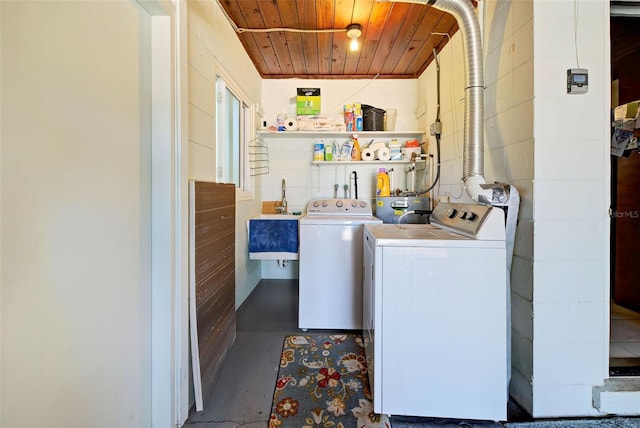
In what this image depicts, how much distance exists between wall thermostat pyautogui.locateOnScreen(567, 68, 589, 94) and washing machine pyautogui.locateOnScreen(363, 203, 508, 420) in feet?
2.23

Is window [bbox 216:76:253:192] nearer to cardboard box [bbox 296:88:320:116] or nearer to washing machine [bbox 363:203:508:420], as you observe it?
cardboard box [bbox 296:88:320:116]

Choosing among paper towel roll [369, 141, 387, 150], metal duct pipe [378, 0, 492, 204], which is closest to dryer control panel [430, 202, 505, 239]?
metal duct pipe [378, 0, 492, 204]

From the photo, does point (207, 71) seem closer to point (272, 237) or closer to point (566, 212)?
point (272, 237)

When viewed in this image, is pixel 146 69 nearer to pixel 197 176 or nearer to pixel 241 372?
pixel 197 176

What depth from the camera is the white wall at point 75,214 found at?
67cm

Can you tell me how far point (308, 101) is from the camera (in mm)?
2900

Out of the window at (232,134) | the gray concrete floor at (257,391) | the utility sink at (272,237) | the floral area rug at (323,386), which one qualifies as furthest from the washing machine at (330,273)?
the window at (232,134)

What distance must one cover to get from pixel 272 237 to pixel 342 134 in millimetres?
1351

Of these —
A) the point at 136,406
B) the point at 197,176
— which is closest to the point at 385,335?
the point at 136,406

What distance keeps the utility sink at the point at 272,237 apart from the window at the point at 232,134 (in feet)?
1.40

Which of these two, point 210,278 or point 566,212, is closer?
point 566,212

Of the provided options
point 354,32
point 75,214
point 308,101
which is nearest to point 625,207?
point 354,32

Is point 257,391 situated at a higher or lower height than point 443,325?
lower

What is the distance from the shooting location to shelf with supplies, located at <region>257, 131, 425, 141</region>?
2828mm
